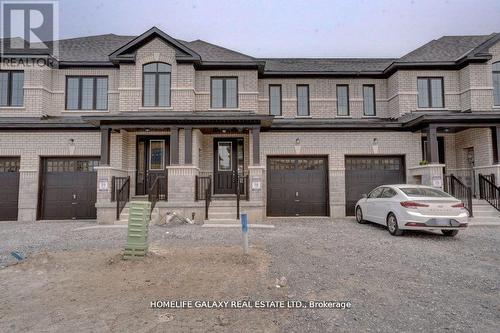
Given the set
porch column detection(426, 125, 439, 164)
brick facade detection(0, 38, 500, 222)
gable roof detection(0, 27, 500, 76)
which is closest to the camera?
porch column detection(426, 125, 439, 164)

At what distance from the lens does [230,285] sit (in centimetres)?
433

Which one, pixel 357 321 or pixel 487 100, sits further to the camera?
pixel 487 100

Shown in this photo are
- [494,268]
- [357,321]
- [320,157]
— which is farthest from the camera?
[320,157]

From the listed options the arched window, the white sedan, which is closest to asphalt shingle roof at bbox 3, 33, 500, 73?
the arched window

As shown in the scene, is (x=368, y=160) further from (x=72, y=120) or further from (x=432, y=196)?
(x=72, y=120)

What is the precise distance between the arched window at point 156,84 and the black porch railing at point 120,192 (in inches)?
143

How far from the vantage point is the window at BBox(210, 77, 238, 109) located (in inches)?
545

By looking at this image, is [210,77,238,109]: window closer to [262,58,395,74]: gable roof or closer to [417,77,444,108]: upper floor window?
[262,58,395,74]: gable roof

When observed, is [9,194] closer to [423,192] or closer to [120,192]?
[120,192]

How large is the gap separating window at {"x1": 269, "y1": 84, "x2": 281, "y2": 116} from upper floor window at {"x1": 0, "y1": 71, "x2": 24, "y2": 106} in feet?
38.5

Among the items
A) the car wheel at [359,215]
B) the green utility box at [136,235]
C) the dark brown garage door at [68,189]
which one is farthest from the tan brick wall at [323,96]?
the green utility box at [136,235]

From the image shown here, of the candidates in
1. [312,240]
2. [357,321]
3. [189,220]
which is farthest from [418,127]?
[357,321]

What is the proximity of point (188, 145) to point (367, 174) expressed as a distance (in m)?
8.03

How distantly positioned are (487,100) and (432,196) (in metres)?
8.70
